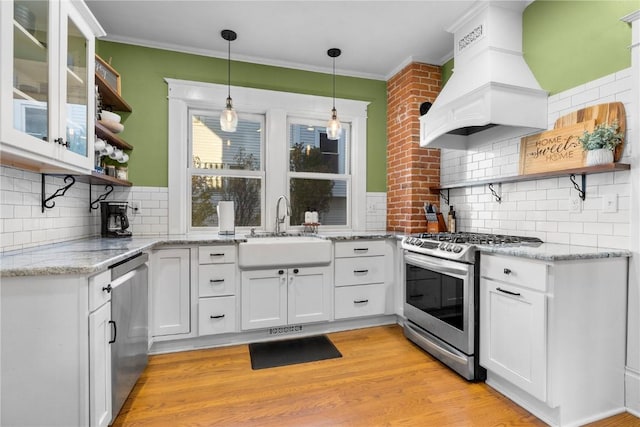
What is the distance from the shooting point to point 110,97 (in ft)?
8.71

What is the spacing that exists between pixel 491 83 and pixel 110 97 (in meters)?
2.98

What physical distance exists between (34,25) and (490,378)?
10.5 ft

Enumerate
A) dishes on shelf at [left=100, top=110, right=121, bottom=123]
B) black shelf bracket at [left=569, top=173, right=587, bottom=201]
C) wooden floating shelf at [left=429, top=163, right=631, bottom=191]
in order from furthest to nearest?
dishes on shelf at [left=100, top=110, right=121, bottom=123] → black shelf bracket at [left=569, top=173, right=587, bottom=201] → wooden floating shelf at [left=429, top=163, right=631, bottom=191]

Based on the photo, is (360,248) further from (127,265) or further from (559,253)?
(127,265)

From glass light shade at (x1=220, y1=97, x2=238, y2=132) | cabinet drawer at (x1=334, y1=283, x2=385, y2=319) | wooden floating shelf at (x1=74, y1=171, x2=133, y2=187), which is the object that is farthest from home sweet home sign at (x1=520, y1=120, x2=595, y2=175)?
wooden floating shelf at (x1=74, y1=171, x2=133, y2=187)

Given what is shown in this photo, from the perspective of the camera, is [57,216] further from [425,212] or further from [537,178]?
[537,178]

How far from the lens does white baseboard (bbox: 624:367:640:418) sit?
1810mm

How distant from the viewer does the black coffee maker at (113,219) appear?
2684mm

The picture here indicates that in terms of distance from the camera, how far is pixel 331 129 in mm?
2914

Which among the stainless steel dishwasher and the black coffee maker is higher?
the black coffee maker

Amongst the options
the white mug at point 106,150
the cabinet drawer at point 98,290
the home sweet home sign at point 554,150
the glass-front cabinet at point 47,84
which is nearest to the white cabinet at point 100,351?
the cabinet drawer at point 98,290

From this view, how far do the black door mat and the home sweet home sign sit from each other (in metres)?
2.10

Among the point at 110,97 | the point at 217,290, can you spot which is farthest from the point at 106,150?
the point at 217,290

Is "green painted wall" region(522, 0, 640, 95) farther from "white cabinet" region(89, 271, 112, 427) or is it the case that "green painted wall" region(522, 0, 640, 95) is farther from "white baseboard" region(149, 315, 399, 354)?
"white cabinet" region(89, 271, 112, 427)
